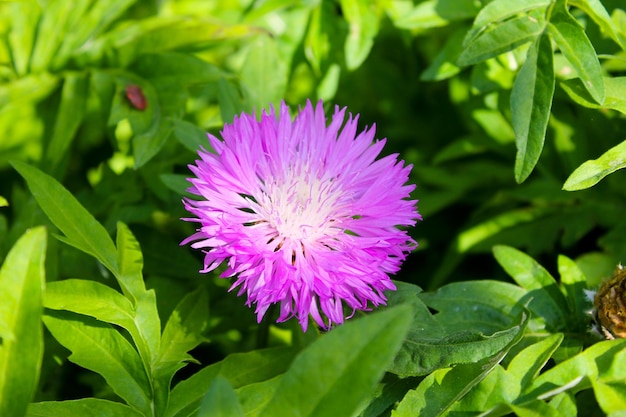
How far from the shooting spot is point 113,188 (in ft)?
5.60

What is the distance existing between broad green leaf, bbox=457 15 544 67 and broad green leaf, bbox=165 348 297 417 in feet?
2.08

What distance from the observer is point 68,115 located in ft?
5.87

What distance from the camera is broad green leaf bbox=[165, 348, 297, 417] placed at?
122cm

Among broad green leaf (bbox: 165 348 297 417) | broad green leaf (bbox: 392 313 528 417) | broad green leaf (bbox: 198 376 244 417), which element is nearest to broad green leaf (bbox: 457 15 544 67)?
broad green leaf (bbox: 392 313 528 417)

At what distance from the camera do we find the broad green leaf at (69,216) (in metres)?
1.23

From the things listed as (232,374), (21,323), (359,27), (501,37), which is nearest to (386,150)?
(359,27)

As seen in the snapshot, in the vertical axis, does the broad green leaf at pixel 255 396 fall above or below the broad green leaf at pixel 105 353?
below

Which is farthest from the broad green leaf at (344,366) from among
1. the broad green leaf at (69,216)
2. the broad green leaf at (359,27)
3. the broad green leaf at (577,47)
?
the broad green leaf at (359,27)

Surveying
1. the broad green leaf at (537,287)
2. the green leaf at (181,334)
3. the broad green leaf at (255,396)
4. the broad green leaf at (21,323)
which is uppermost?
the broad green leaf at (21,323)

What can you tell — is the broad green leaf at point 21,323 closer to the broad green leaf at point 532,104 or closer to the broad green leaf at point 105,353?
the broad green leaf at point 105,353

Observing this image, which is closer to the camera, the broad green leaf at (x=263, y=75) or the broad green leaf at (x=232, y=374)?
the broad green leaf at (x=232, y=374)

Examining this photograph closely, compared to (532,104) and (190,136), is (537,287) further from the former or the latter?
(190,136)

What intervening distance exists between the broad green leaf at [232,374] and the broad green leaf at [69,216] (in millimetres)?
229

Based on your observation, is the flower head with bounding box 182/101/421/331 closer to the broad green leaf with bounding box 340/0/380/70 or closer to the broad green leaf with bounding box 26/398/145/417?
the broad green leaf with bounding box 26/398/145/417
